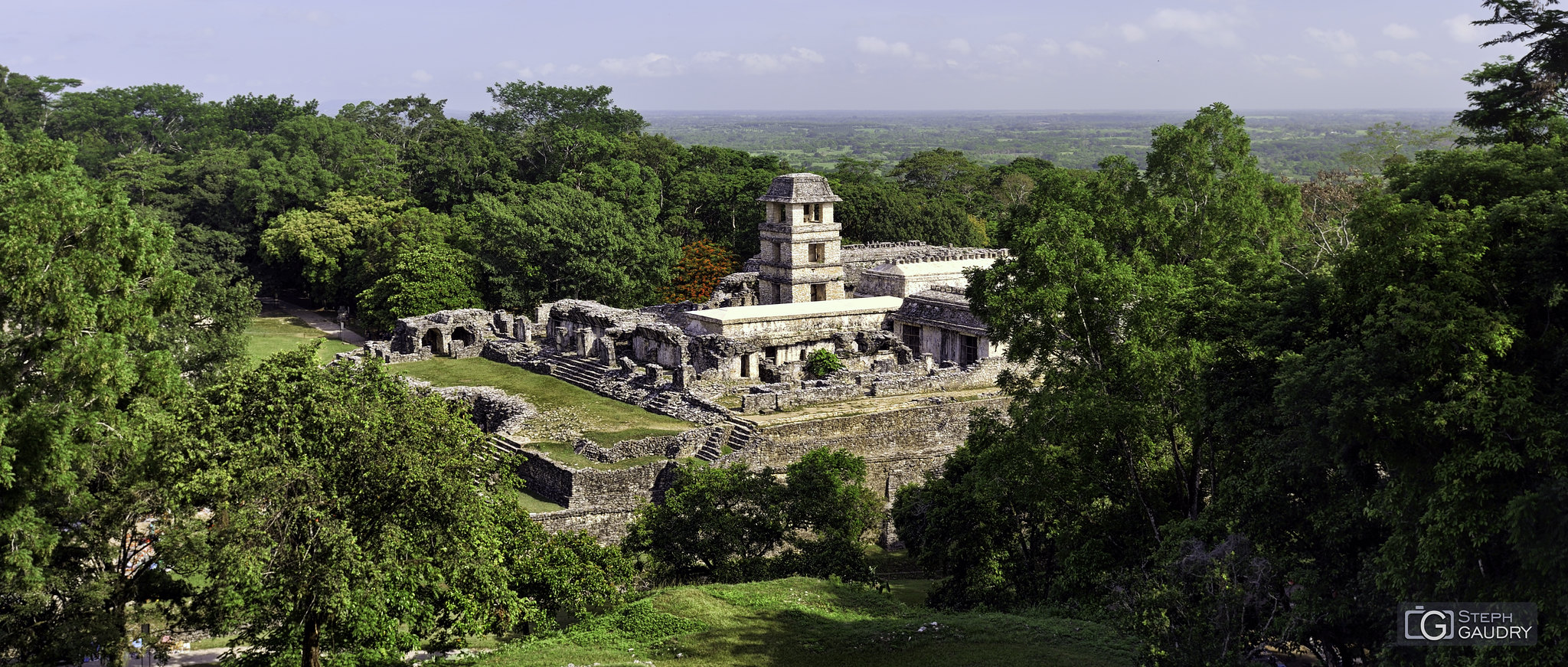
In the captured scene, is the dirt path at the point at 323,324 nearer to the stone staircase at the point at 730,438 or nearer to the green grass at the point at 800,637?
the stone staircase at the point at 730,438

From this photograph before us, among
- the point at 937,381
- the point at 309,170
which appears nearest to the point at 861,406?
the point at 937,381

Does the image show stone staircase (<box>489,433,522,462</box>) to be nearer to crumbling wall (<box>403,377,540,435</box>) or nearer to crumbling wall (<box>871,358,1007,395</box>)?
crumbling wall (<box>403,377,540,435</box>)

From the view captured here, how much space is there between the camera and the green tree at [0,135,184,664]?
1323cm

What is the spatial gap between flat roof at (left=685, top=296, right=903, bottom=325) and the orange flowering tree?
1161 centimetres

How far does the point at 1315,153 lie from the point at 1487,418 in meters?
170

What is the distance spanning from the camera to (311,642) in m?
15.1

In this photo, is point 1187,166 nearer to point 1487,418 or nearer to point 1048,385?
point 1048,385

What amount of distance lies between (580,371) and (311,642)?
20.7 meters

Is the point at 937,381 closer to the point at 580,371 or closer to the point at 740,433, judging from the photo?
the point at 740,433

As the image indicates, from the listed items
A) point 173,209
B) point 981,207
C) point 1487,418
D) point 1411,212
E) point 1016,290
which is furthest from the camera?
point 981,207

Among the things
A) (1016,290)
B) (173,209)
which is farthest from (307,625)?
(173,209)

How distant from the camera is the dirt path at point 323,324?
5069 cm

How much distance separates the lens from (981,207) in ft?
246

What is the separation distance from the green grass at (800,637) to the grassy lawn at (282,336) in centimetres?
2889
